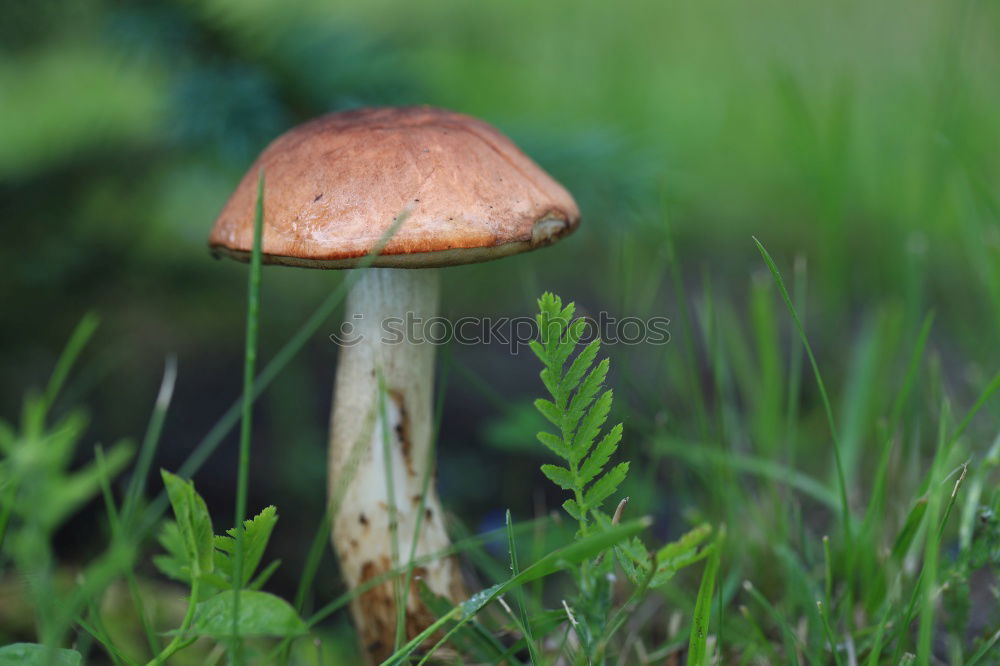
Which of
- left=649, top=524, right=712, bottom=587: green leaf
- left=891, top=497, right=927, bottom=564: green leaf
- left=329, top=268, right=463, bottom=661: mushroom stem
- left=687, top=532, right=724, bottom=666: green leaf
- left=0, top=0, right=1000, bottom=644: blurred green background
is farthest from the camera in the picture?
left=0, top=0, right=1000, bottom=644: blurred green background

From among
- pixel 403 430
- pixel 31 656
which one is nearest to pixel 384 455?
pixel 403 430

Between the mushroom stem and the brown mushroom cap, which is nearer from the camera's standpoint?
the brown mushroom cap

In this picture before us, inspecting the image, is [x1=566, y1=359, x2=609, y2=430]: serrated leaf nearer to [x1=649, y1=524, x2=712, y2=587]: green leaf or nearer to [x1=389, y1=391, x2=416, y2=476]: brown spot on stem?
[x1=649, y1=524, x2=712, y2=587]: green leaf

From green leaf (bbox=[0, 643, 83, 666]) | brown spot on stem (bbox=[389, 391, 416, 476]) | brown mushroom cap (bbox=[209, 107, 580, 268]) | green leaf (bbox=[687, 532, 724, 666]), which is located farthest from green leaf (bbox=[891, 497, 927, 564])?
green leaf (bbox=[0, 643, 83, 666])

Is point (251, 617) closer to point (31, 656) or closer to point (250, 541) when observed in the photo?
point (250, 541)

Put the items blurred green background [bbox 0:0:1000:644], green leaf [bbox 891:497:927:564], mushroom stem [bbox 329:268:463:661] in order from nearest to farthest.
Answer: green leaf [bbox 891:497:927:564], mushroom stem [bbox 329:268:463:661], blurred green background [bbox 0:0:1000:644]

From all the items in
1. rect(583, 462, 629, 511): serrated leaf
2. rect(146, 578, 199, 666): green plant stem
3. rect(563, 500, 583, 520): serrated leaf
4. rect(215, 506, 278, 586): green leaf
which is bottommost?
rect(146, 578, 199, 666): green plant stem

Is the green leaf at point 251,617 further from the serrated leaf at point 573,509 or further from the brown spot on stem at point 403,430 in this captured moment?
the brown spot on stem at point 403,430

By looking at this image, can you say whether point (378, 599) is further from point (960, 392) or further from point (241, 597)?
point (960, 392)
